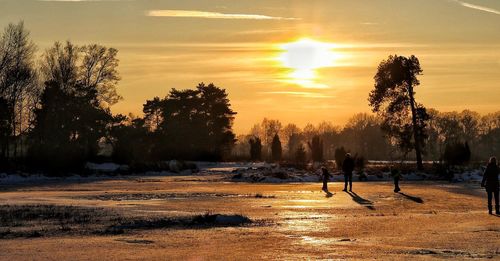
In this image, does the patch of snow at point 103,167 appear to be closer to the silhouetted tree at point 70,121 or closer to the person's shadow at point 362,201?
the silhouetted tree at point 70,121

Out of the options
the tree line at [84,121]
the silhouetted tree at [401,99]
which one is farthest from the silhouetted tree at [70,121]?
the silhouetted tree at [401,99]

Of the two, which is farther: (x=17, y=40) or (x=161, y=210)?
(x=17, y=40)

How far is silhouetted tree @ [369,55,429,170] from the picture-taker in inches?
2653

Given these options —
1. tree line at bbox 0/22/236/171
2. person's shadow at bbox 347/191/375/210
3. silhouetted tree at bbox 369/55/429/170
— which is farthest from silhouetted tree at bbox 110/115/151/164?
person's shadow at bbox 347/191/375/210

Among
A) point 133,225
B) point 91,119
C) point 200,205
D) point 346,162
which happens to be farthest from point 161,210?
point 91,119

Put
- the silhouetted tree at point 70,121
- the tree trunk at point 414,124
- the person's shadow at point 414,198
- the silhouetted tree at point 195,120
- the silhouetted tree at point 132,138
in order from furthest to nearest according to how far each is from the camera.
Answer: the silhouetted tree at point 195,120, the silhouetted tree at point 132,138, the silhouetted tree at point 70,121, the tree trunk at point 414,124, the person's shadow at point 414,198

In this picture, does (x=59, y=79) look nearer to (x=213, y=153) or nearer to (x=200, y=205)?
(x=213, y=153)

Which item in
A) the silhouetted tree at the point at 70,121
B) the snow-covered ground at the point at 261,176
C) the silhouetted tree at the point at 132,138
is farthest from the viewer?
the silhouetted tree at the point at 132,138

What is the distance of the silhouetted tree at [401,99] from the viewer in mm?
67375

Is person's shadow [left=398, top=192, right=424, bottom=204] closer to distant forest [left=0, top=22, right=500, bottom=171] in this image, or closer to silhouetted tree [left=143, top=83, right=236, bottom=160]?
distant forest [left=0, top=22, right=500, bottom=171]

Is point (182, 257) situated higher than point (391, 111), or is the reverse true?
point (391, 111)

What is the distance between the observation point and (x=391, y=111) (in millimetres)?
68188

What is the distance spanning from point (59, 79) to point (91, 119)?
6.10 m

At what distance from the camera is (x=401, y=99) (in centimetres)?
6806
